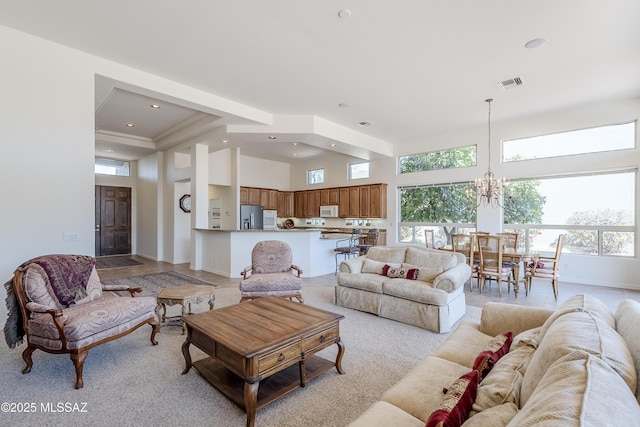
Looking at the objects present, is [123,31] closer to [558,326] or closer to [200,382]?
[200,382]

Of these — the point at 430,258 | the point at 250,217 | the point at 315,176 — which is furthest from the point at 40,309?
the point at 315,176

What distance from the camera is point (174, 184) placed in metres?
7.88

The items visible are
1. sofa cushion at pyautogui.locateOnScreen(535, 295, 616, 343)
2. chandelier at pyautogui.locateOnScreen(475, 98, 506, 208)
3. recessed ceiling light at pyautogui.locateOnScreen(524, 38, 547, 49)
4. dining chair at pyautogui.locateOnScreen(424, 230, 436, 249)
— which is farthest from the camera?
dining chair at pyautogui.locateOnScreen(424, 230, 436, 249)

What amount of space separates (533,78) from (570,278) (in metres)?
4.03

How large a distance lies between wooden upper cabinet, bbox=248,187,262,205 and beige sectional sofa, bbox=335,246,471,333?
19.4 ft

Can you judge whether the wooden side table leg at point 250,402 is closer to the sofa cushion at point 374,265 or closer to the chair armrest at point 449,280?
the chair armrest at point 449,280

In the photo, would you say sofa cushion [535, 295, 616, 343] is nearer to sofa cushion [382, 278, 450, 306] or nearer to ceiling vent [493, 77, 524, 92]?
sofa cushion [382, 278, 450, 306]

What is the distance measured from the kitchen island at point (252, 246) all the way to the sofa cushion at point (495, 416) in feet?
17.4

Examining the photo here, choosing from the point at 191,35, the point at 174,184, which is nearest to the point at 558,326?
the point at 191,35

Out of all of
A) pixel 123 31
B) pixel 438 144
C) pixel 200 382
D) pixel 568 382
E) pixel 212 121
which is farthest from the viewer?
pixel 438 144

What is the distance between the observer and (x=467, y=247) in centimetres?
549

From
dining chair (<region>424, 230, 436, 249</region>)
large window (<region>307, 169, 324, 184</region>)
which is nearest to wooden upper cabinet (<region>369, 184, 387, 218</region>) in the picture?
dining chair (<region>424, 230, 436, 249</region>)

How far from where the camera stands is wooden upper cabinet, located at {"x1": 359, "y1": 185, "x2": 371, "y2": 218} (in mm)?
8523

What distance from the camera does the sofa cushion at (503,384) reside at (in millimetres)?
1138
